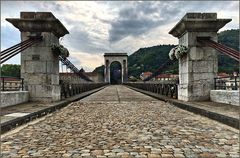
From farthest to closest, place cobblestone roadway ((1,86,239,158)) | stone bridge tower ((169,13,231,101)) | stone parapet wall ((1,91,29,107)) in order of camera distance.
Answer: stone bridge tower ((169,13,231,101))
stone parapet wall ((1,91,29,107))
cobblestone roadway ((1,86,239,158))

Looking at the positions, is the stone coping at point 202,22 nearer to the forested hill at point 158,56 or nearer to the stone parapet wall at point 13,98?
the stone parapet wall at point 13,98

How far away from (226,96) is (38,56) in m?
5.92

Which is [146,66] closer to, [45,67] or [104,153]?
[45,67]

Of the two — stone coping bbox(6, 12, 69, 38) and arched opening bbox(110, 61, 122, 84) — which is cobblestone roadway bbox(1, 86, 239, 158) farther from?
arched opening bbox(110, 61, 122, 84)

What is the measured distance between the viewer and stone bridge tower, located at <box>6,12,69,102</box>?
9.46 metres

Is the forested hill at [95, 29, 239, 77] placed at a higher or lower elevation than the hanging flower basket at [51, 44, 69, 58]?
higher

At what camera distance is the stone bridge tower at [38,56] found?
9461mm

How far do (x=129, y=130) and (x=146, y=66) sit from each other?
8171cm

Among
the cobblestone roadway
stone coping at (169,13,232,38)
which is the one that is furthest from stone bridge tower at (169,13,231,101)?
the cobblestone roadway

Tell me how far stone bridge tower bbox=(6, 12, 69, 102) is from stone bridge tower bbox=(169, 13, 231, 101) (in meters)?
4.40

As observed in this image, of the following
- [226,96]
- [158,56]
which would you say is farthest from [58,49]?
[158,56]

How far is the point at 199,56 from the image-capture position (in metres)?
9.52

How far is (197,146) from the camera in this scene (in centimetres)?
393

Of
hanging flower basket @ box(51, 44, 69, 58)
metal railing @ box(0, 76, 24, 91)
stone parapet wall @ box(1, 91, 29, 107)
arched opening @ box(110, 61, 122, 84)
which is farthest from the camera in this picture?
arched opening @ box(110, 61, 122, 84)
